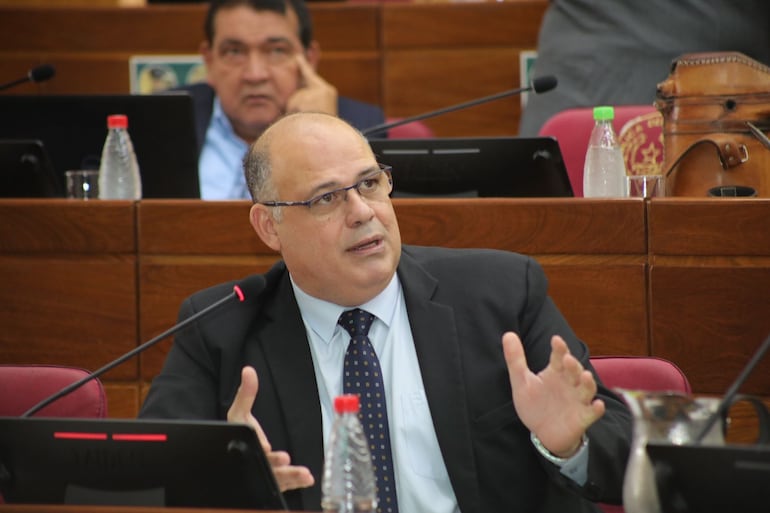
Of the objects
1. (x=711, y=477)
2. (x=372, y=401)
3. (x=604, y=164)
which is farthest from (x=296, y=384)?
(x=604, y=164)

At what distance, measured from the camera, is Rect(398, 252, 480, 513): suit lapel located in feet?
6.61

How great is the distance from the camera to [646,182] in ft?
9.59

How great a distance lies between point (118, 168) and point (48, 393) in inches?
47.0

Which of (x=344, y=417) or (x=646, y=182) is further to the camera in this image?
(x=646, y=182)

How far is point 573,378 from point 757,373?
86 cm

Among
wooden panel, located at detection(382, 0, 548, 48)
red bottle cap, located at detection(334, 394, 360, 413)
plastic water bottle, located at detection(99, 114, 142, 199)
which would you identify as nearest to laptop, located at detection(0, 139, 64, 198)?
plastic water bottle, located at detection(99, 114, 142, 199)

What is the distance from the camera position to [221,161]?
4.32 m

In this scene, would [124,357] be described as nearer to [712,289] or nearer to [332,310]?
[332,310]

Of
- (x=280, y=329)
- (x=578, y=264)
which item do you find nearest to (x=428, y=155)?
(x=578, y=264)

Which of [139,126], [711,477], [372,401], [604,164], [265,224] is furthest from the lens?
[139,126]

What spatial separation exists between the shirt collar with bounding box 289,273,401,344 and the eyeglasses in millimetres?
161

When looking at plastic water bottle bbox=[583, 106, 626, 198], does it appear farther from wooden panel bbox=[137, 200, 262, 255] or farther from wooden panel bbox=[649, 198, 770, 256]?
wooden panel bbox=[137, 200, 262, 255]

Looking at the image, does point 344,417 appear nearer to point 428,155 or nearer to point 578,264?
point 578,264

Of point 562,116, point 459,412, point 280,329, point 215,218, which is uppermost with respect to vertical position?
point 562,116
